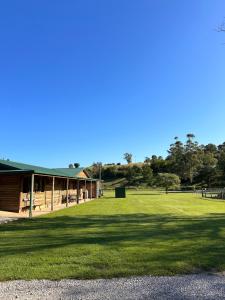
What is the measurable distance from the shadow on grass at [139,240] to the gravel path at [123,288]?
1009 mm

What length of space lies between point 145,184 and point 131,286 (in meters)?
83.4

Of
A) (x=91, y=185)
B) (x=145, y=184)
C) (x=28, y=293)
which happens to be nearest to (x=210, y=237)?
(x=28, y=293)

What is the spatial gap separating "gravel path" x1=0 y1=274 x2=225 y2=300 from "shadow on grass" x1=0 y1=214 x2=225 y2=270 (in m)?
1.01

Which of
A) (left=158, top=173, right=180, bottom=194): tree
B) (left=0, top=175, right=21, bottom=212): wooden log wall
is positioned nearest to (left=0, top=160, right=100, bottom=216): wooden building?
(left=0, top=175, right=21, bottom=212): wooden log wall

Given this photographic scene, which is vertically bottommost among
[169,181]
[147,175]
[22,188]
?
[22,188]

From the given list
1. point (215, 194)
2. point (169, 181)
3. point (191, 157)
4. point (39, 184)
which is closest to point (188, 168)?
point (191, 157)

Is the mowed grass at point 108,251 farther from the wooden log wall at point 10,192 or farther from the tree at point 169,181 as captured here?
the tree at point 169,181

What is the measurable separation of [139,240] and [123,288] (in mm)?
4319

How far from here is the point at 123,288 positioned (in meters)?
5.68

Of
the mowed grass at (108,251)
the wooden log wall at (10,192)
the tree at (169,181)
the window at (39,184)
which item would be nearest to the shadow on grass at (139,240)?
the mowed grass at (108,251)

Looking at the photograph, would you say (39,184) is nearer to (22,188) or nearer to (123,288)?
(22,188)

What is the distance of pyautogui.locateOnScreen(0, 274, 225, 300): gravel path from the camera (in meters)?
5.31

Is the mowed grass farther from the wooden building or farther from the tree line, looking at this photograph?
the tree line

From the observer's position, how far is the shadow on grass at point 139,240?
25.4 ft
